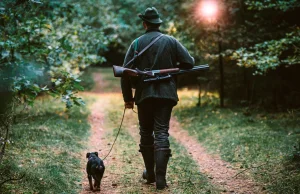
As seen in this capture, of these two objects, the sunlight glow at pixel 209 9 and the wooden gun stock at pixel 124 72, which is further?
the sunlight glow at pixel 209 9

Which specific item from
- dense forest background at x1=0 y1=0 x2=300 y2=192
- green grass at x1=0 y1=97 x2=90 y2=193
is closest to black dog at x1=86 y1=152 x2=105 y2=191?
green grass at x1=0 y1=97 x2=90 y2=193

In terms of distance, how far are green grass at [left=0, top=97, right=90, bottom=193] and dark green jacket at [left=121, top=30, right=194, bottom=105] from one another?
1.80 m

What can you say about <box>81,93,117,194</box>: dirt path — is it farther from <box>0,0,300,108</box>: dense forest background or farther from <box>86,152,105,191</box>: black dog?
<box>0,0,300,108</box>: dense forest background

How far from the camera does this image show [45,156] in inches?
272

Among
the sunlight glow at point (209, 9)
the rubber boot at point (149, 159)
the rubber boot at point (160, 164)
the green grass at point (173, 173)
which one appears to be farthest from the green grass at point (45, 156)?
the sunlight glow at point (209, 9)

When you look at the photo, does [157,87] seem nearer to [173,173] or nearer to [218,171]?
[173,173]

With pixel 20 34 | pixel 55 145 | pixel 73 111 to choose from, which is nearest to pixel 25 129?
pixel 55 145

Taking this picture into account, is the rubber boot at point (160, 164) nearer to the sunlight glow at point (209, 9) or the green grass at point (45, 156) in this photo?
the green grass at point (45, 156)

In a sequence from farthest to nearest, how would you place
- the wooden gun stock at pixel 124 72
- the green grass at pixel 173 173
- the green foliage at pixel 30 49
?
1. the green foliage at pixel 30 49
2. the green grass at pixel 173 173
3. the wooden gun stock at pixel 124 72

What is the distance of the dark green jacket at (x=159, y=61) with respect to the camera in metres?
5.16

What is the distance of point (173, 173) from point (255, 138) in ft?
10.9

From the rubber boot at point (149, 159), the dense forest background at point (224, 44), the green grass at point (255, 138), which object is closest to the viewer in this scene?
the rubber boot at point (149, 159)

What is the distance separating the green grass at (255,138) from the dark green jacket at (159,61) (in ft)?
7.23

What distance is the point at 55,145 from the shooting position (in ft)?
26.1
